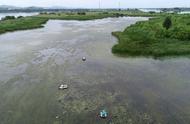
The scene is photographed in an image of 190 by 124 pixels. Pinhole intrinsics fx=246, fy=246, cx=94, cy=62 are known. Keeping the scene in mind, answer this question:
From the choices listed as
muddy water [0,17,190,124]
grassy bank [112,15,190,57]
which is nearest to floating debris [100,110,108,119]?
muddy water [0,17,190,124]

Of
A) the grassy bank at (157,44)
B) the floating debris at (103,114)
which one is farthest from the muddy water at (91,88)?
the grassy bank at (157,44)

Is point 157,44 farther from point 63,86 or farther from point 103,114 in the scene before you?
point 103,114

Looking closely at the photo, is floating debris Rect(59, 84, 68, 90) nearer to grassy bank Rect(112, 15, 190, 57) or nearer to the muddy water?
the muddy water

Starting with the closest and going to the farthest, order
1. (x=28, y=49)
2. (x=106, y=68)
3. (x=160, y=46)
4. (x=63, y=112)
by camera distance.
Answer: (x=63, y=112), (x=106, y=68), (x=160, y=46), (x=28, y=49)

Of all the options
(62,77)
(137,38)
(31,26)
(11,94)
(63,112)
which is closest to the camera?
(63,112)

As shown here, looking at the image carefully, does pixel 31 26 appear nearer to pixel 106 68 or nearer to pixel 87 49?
pixel 87 49

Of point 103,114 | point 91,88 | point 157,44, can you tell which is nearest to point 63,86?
point 91,88

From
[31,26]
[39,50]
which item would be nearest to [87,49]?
[39,50]

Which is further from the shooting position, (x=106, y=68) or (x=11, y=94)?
(x=106, y=68)
